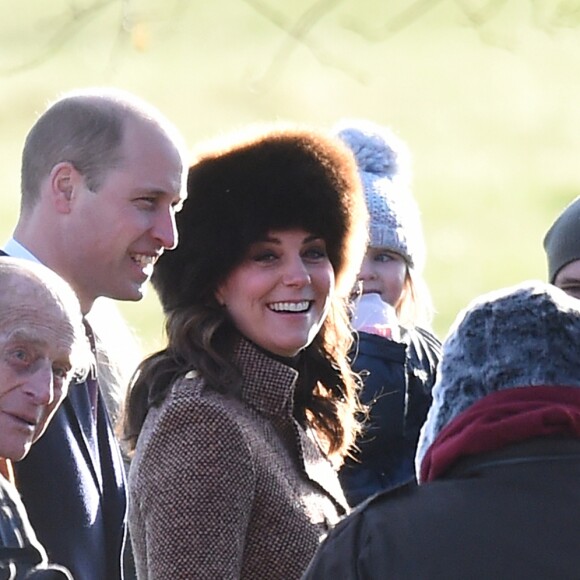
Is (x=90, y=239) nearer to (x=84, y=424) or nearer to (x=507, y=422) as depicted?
(x=84, y=424)

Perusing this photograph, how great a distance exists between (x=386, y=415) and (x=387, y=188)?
0.93 meters

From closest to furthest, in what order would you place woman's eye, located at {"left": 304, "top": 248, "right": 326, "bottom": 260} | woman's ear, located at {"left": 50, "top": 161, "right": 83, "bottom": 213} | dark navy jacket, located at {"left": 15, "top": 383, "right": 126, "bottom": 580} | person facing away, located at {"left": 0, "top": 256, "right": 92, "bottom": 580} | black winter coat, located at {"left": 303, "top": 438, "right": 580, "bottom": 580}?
black winter coat, located at {"left": 303, "top": 438, "right": 580, "bottom": 580} → person facing away, located at {"left": 0, "top": 256, "right": 92, "bottom": 580} → dark navy jacket, located at {"left": 15, "top": 383, "right": 126, "bottom": 580} → woman's ear, located at {"left": 50, "top": 161, "right": 83, "bottom": 213} → woman's eye, located at {"left": 304, "top": 248, "right": 326, "bottom": 260}

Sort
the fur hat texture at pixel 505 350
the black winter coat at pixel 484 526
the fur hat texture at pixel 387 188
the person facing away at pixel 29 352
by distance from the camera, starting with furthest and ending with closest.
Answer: the fur hat texture at pixel 387 188
the person facing away at pixel 29 352
the fur hat texture at pixel 505 350
the black winter coat at pixel 484 526

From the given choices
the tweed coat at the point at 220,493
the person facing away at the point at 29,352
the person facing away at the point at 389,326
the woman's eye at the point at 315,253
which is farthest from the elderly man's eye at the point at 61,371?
the person facing away at the point at 389,326

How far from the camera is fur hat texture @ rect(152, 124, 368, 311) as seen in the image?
383 centimetres

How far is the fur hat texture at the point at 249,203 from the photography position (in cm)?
383

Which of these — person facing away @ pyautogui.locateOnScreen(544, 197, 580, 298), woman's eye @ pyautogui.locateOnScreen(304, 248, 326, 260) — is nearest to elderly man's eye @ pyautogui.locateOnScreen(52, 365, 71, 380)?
woman's eye @ pyautogui.locateOnScreen(304, 248, 326, 260)

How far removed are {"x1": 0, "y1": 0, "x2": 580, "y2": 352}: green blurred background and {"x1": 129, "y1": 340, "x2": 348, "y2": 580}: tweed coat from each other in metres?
0.71

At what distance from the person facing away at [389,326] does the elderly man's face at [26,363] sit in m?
1.55

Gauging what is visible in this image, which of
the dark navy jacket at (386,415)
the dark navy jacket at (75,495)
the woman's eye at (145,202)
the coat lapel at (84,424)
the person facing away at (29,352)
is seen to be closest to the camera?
the person facing away at (29,352)

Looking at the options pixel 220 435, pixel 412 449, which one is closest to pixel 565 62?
pixel 412 449

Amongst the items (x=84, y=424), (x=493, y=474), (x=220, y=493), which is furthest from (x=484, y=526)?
(x=84, y=424)

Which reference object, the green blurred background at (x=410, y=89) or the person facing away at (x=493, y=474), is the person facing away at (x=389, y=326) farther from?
the person facing away at (x=493, y=474)

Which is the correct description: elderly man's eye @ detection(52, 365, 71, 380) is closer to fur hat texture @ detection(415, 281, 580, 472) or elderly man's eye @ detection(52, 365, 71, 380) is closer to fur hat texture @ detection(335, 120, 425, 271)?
fur hat texture @ detection(415, 281, 580, 472)
